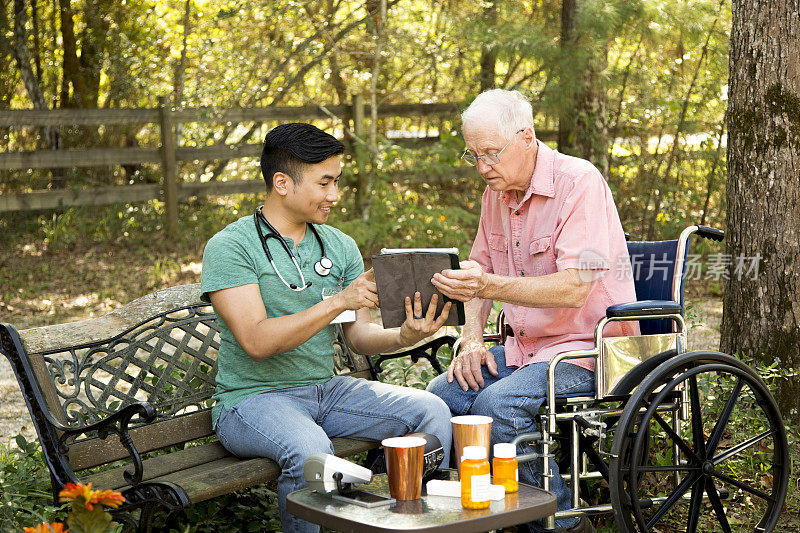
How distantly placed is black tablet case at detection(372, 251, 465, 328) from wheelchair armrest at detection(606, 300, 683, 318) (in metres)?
0.48

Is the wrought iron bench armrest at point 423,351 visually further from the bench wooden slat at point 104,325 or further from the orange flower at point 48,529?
the orange flower at point 48,529

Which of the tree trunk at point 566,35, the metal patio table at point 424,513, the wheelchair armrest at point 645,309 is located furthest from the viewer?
the tree trunk at point 566,35

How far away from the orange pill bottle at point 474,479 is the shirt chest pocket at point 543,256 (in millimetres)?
946

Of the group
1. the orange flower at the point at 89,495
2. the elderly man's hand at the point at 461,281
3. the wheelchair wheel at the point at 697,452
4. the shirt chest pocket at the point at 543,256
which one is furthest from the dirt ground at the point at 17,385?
the orange flower at the point at 89,495

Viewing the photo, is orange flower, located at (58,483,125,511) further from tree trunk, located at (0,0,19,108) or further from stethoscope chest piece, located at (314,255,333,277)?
tree trunk, located at (0,0,19,108)

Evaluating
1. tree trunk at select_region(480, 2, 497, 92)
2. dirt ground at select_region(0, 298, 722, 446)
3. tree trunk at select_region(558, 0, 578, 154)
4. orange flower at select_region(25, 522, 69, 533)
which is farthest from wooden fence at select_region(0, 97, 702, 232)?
orange flower at select_region(25, 522, 69, 533)

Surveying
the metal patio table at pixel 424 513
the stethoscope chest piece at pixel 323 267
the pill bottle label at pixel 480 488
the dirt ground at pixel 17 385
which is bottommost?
the dirt ground at pixel 17 385

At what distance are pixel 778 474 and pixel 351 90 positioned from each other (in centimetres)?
795

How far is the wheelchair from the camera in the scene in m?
2.71

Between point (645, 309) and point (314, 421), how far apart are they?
1112mm

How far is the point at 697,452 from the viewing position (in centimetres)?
289

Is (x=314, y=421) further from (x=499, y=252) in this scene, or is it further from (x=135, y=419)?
(x=499, y=252)

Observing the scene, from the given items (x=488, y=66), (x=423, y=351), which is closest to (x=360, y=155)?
(x=488, y=66)

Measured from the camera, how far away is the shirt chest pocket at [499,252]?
10.8 feet
